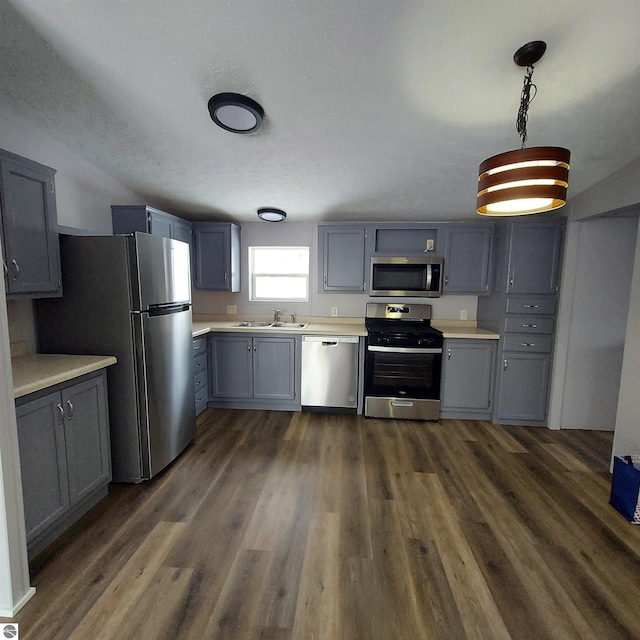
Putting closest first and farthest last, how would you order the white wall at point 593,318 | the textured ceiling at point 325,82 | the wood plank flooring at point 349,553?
the wood plank flooring at point 349,553 → the textured ceiling at point 325,82 → the white wall at point 593,318

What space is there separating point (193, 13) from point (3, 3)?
33.8 inches

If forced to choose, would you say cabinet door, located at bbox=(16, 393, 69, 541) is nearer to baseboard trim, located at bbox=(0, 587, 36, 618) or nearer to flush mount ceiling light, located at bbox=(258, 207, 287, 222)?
baseboard trim, located at bbox=(0, 587, 36, 618)

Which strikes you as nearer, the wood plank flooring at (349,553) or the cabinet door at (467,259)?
the wood plank flooring at (349,553)

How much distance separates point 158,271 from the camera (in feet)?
7.36

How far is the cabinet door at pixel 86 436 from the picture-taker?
1.79 metres

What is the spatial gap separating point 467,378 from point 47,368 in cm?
341

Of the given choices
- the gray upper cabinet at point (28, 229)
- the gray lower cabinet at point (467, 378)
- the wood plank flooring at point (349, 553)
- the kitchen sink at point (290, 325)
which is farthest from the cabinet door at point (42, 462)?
the gray lower cabinet at point (467, 378)

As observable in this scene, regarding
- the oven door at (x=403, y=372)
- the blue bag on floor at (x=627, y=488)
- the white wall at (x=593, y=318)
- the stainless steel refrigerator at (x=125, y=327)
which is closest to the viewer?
the blue bag on floor at (x=627, y=488)

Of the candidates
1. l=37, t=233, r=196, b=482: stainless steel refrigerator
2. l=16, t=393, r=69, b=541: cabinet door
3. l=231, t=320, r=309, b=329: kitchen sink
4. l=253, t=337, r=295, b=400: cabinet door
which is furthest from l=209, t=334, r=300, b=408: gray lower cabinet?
l=16, t=393, r=69, b=541: cabinet door

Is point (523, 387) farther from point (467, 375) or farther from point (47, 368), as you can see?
point (47, 368)

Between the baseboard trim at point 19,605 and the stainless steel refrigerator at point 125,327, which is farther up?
the stainless steel refrigerator at point 125,327

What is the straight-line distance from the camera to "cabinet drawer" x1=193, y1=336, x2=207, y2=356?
3231 millimetres

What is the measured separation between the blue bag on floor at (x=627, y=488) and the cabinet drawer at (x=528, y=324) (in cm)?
132

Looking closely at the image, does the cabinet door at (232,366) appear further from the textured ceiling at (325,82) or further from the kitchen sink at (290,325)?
the textured ceiling at (325,82)
